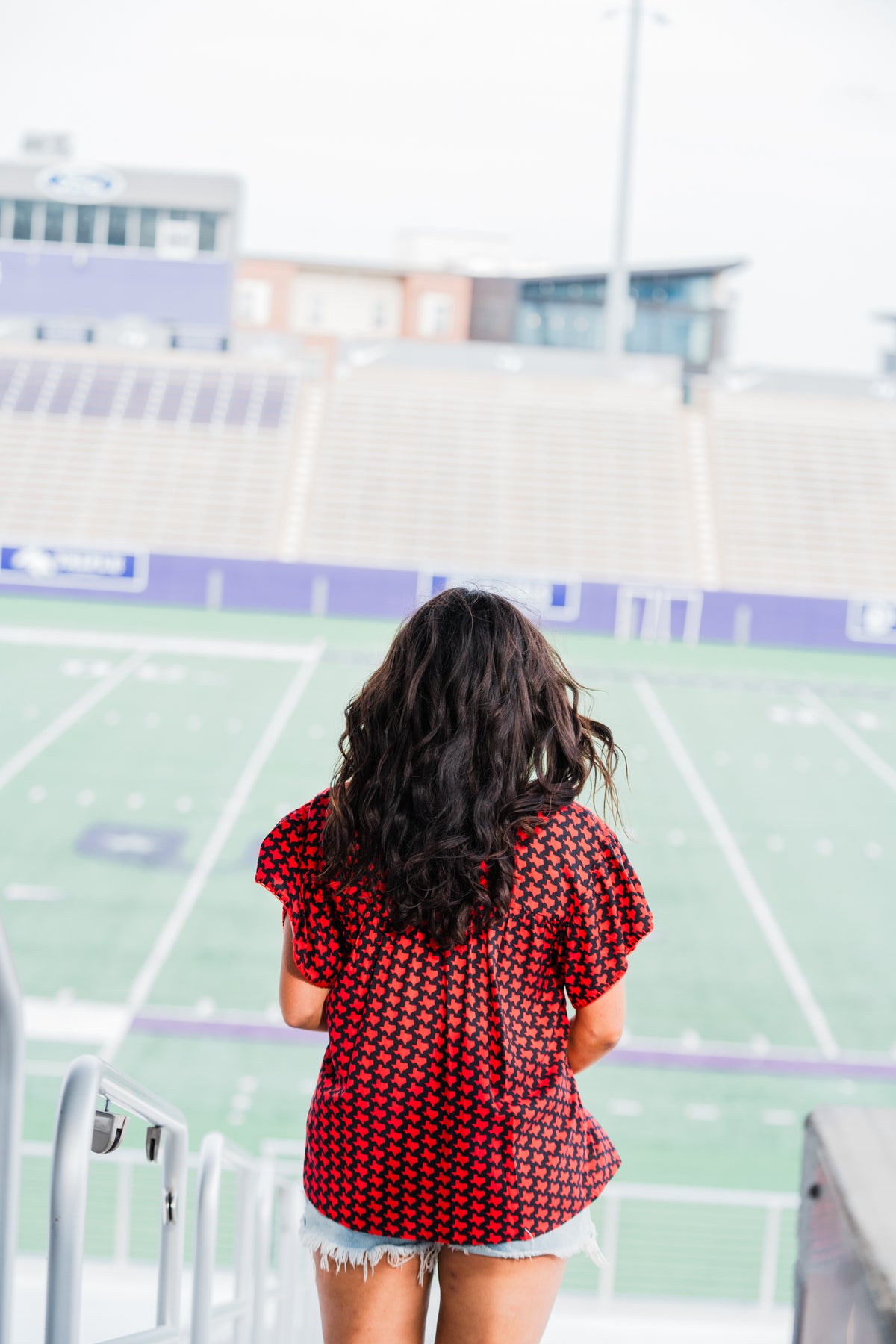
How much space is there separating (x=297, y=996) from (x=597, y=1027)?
1.33ft

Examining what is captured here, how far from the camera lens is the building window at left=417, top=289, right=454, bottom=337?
140 feet

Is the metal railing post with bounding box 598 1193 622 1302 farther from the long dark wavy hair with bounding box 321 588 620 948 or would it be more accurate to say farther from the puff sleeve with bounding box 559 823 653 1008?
the long dark wavy hair with bounding box 321 588 620 948

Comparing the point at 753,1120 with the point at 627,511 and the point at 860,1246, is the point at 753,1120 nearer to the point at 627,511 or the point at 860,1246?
the point at 860,1246

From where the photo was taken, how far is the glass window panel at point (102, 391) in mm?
29547

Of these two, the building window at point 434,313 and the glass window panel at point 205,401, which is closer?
the glass window panel at point 205,401

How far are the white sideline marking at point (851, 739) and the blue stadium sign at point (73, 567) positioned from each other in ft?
35.5

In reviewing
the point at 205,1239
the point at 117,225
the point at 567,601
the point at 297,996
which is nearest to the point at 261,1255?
the point at 205,1239

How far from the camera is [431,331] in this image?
141ft

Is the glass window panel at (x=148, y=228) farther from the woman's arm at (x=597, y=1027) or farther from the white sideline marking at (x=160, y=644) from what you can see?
the woman's arm at (x=597, y=1027)

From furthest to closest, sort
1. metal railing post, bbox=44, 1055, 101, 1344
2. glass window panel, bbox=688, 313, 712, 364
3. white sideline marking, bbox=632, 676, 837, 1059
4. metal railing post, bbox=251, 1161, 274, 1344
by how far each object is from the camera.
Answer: glass window panel, bbox=688, 313, 712, 364 < white sideline marking, bbox=632, 676, 837, 1059 < metal railing post, bbox=251, 1161, 274, 1344 < metal railing post, bbox=44, 1055, 101, 1344

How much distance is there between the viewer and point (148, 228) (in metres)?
32.8

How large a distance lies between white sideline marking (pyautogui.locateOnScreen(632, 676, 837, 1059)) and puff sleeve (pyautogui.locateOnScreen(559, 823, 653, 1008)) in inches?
261

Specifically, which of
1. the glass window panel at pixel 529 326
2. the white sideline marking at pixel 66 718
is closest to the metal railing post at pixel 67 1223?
the white sideline marking at pixel 66 718

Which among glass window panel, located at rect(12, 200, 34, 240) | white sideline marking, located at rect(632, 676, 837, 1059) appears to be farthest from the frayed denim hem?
glass window panel, located at rect(12, 200, 34, 240)
